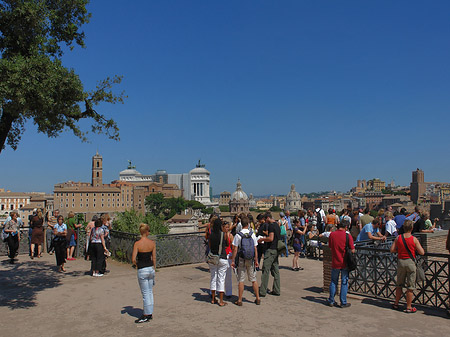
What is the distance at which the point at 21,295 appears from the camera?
8.34 meters

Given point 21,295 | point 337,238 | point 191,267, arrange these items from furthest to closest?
1. point 191,267
2. point 21,295
3. point 337,238

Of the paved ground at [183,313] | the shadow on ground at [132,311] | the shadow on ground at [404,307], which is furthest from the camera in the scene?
the shadow on ground at [132,311]

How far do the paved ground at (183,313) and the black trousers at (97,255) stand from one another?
476mm

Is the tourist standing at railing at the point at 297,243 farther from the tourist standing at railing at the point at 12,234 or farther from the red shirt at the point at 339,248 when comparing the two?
the tourist standing at railing at the point at 12,234

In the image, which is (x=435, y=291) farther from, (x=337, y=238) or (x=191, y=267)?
(x=191, y=267)

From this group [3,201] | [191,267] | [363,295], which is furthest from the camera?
[3,201]

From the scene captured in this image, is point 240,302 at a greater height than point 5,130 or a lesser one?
lesser

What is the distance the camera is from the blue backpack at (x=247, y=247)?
7520 millimetres

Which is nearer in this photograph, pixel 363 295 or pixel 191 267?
pixel 363 295

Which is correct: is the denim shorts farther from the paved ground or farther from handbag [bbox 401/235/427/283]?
handbag [bbox 401/235/427/283]

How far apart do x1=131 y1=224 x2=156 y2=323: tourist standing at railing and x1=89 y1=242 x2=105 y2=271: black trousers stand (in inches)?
162

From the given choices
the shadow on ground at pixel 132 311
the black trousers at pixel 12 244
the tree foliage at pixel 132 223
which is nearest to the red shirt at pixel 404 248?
the shadow on ground at pixel 132 311

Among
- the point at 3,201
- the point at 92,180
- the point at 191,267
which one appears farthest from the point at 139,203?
the point at 191,267

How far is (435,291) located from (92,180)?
129584 millimetres
